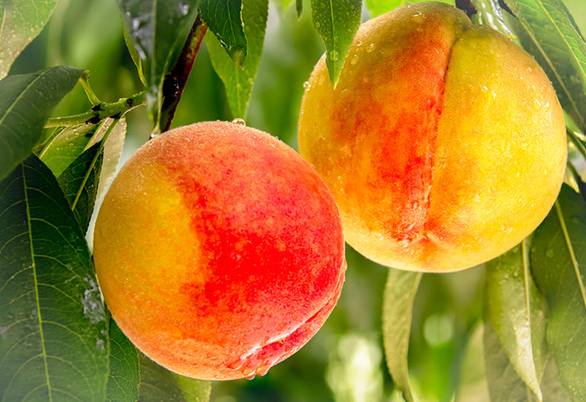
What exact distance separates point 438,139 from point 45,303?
42 centimetres

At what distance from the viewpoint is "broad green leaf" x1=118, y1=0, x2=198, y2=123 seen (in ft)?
1.27

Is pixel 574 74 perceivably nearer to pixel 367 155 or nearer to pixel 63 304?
pixel 367 155

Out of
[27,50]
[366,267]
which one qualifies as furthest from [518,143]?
[27,50]

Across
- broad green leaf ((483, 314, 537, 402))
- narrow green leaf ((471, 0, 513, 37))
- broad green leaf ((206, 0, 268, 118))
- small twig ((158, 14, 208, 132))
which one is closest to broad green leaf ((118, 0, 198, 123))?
small twig ((158, 14, 208, 132))

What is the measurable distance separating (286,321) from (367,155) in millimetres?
207

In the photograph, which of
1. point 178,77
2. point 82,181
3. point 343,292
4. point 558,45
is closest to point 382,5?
point 558,45

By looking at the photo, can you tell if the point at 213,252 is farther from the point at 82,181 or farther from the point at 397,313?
the point at 397,313

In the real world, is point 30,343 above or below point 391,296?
above

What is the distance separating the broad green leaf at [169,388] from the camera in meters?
0.78

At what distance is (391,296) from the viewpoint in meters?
1.03

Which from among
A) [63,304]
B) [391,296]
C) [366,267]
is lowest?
[366,267]

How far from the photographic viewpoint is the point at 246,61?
2.68ft

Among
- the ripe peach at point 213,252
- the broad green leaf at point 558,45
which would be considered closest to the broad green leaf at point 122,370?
the ripe peach at point 213,252

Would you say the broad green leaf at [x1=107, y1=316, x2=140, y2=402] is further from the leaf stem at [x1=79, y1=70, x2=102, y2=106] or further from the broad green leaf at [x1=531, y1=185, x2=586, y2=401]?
the broad green leaf at [x1=531, y1=185, x2=586, y2=401]
